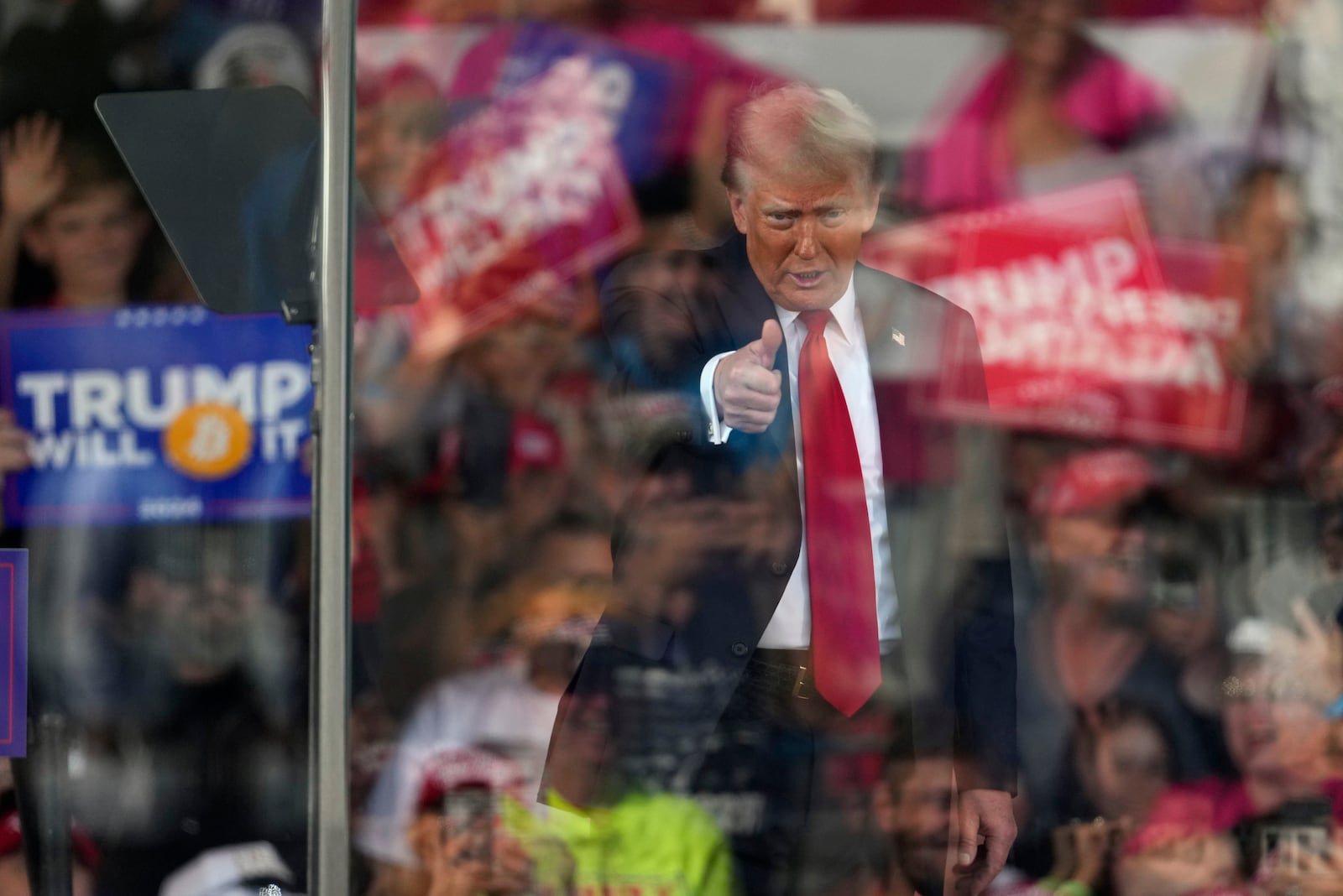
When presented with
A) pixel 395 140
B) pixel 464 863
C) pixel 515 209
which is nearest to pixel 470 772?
pixel 464 863

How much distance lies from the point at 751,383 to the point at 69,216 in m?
1.12

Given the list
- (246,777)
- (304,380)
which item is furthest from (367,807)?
(304,380)

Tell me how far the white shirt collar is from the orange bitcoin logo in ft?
2.82

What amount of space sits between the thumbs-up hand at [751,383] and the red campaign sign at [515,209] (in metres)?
0.25

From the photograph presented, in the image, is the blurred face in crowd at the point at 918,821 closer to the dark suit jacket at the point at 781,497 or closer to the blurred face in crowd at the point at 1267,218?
the dark suit jacket at the point at 781,497

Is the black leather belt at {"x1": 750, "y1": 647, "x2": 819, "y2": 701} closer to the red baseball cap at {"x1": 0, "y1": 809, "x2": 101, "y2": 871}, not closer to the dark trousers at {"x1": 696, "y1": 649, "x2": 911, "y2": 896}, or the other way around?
the dark trousers at {"x1": 696, "y1": 649, "x2": 911, "y2": 896}

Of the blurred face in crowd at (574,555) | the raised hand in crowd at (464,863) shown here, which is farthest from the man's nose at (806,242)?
the raised hand in crowd at (464,863)

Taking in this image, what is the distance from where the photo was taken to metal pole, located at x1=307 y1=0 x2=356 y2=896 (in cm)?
215

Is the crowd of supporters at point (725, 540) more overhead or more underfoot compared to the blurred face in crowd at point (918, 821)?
more overhead

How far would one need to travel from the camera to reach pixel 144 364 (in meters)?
2.57

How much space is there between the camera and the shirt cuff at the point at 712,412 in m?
2.46

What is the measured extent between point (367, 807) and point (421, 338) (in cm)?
71

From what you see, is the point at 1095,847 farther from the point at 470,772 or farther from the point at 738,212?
the point at 738,212

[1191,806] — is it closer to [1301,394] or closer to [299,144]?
[1301,394]
